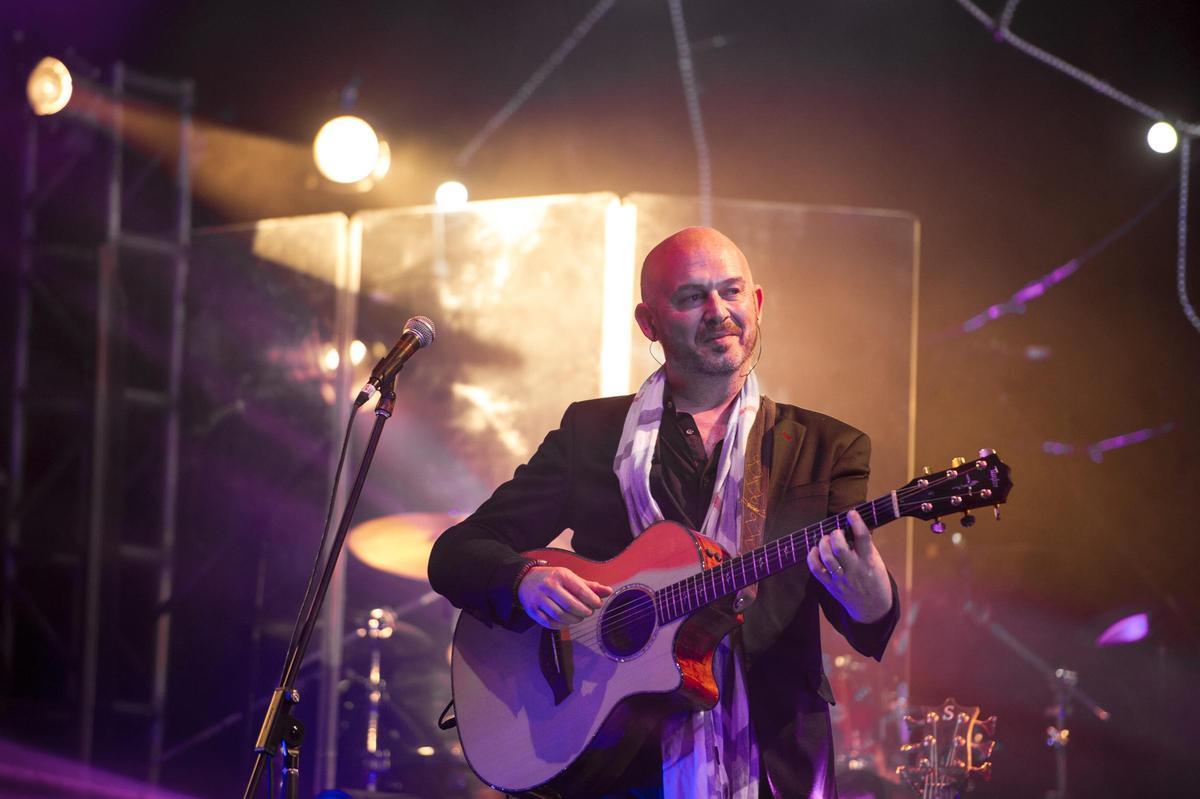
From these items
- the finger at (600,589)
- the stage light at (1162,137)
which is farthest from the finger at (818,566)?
the stage light at (1162,137)

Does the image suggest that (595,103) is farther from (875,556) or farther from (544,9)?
(875,556)

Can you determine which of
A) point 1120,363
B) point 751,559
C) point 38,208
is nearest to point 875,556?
point 751,559

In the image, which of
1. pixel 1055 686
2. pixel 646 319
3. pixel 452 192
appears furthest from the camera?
pixel 452 192

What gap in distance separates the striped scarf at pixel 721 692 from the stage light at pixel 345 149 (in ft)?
16.0

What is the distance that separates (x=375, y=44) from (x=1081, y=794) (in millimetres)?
6375

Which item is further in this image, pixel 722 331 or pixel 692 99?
pixel 692 99

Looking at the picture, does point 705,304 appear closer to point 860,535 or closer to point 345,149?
point 860,535

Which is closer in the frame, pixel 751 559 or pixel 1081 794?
pixel 751 559

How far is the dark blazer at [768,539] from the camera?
2658 mm

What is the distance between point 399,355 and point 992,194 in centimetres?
449

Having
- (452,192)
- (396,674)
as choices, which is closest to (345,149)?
(452,192)

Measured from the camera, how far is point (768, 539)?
282cm

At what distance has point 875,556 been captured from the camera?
2492mm

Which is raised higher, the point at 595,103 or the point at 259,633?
the point at 595,103
